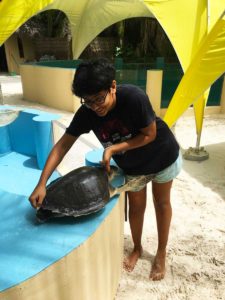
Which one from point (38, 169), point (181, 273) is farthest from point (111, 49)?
point (181, 273)

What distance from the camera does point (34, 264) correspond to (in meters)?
1.08

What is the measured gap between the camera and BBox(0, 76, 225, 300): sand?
1860 millimetres

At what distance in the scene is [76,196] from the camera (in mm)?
1264

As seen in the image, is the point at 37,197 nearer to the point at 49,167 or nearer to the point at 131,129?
the point at 49,167

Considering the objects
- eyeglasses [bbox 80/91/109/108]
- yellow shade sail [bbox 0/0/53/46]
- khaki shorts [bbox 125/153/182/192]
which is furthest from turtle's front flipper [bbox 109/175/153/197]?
yellow shade sail [bbox 0/0/53/46]

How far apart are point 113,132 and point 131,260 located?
1124mm

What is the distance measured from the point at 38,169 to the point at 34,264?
9.10 feet

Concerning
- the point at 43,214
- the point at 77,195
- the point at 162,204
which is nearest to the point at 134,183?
the point at 162,204

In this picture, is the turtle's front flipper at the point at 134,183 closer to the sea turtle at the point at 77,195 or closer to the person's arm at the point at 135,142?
the sea turtle at the point at 77,195

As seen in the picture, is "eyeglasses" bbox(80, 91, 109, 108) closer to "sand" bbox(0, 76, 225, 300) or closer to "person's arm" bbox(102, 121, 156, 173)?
"person's arm" bbox(102, 121, 156, 173)

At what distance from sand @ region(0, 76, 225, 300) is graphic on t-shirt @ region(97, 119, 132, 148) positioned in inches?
43.4

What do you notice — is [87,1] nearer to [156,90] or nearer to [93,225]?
[156,90]

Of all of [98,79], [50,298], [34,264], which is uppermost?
[98,79]

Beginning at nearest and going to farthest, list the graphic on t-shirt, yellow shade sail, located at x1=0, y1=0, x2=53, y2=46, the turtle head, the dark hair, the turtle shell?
the dark hair → the turtle shell → the graphic on t-shirt → the turtle head → yellow shade sail, located at x1=0, y1=0, x2=53, y2=46
